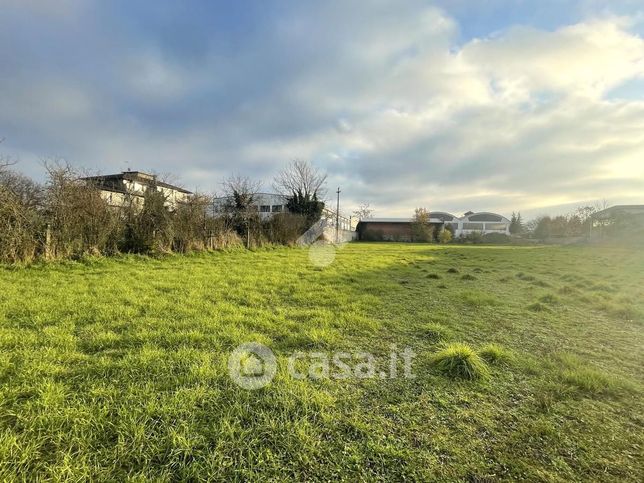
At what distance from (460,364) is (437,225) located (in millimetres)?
52452

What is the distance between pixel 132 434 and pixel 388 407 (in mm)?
1761

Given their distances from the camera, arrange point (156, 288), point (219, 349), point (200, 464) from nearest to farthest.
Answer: point (200, 464)
point (219, 349)
point (156, 288)

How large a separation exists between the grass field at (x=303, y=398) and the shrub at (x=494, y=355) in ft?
0.04

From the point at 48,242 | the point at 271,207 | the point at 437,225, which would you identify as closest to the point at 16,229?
the point at 48,242

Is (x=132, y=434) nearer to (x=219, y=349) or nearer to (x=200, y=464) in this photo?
(x=200, y=464)

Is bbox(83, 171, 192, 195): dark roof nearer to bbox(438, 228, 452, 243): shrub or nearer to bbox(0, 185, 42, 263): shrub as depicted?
bbox(0, 185, 42, 263): shrub

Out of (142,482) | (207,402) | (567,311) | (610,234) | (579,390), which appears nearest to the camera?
(142,482)

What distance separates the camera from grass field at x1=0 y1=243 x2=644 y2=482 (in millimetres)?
1760

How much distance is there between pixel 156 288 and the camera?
612 centimetres

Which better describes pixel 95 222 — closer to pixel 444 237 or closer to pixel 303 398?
pixel 303 398

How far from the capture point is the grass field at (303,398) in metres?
1.76

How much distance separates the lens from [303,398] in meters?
2.38

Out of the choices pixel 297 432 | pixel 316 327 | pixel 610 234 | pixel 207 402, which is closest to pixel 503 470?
pixel 297 432

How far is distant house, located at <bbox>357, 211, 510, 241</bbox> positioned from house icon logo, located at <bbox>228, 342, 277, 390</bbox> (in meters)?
47.5
